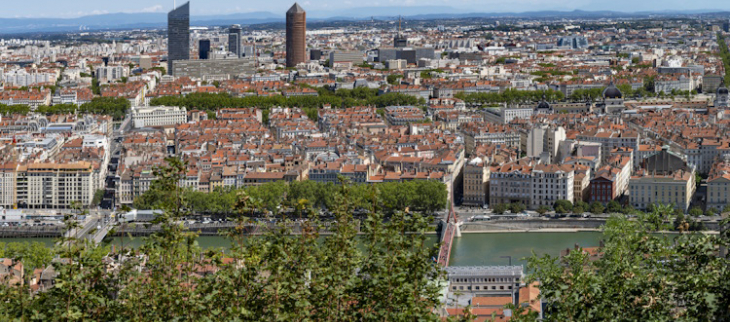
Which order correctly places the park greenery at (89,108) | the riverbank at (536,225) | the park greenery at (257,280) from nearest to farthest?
the park greenery at (257,280), the riverbank at (536,225), the park greenery at (89,108)

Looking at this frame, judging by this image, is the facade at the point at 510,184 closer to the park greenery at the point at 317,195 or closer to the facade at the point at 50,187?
the park greenery at the point at 317,195

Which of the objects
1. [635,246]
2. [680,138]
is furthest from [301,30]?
[635,246]

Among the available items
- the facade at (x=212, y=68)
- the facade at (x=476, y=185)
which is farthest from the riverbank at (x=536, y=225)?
the facade at (x=212, y=68)

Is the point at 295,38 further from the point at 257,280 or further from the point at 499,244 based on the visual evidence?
the point at 257,280

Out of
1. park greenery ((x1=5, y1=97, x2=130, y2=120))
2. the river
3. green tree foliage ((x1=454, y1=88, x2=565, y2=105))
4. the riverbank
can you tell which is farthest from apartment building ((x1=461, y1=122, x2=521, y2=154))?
park greenery ((x1=5, y1=97, x2=130, y2=120))

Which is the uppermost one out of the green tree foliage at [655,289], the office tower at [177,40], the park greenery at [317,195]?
the office tower at [177,40]

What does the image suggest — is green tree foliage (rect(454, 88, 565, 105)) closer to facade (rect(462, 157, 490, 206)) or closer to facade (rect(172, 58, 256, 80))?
facade (rect(172, 58, 256, 80))
